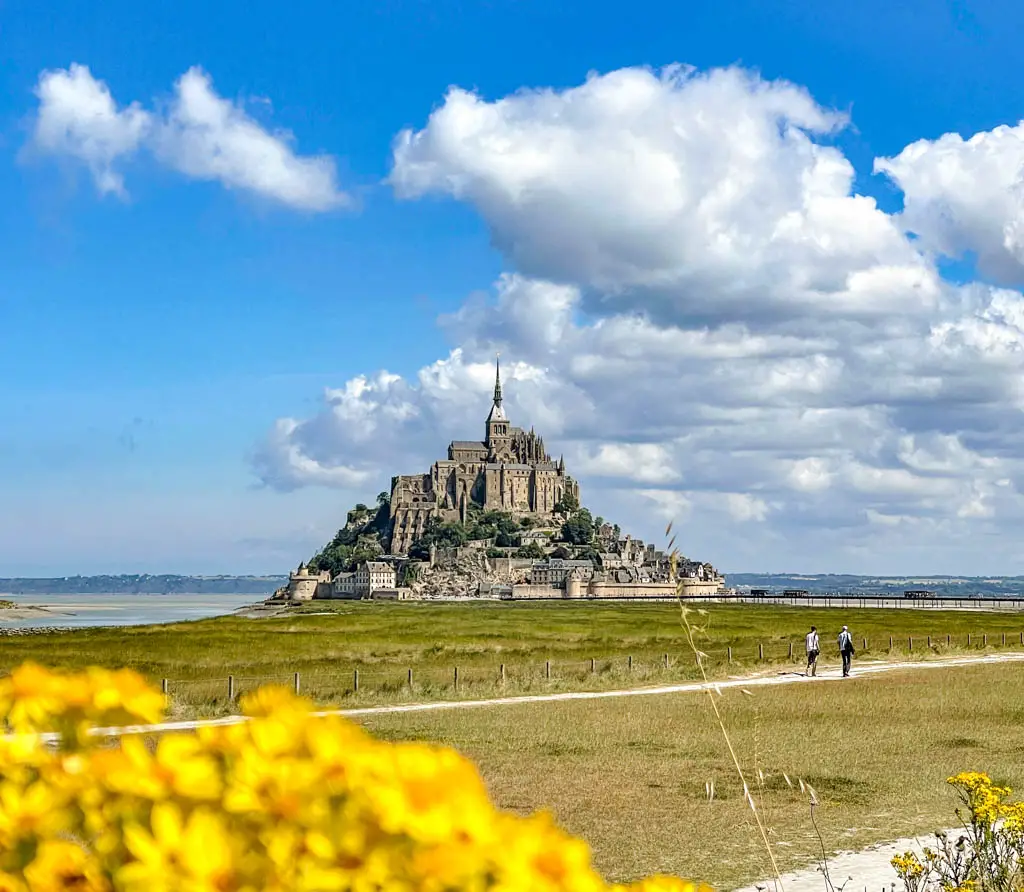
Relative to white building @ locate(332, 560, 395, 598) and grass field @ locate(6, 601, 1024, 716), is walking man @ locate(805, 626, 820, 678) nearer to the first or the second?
grass field @ locate(6, 601, 1024, 716)

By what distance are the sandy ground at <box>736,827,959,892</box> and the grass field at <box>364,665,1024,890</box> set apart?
0.17m

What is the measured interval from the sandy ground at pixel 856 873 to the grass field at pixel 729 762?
168 mm

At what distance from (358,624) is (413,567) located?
103 m

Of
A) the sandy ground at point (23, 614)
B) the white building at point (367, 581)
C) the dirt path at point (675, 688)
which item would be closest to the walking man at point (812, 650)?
the dirt path at point (675, 688)

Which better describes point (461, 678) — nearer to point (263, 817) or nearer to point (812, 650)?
point (812, 650)

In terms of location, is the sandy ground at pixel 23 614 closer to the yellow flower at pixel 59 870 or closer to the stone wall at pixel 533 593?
the stone wall at pixel 533 593

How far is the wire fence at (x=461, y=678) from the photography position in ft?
101

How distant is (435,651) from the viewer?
55500 mm

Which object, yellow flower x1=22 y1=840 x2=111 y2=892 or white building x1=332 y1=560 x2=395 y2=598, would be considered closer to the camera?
yellow flower x1=22 y1=840 x2=111 y2=892

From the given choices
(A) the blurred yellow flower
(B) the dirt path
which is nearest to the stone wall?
(B) the dirt path

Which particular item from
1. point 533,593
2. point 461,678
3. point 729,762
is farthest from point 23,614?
point 729,762

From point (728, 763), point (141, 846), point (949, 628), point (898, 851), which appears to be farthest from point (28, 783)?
point (949, 628)

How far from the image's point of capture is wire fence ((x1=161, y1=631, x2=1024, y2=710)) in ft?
101

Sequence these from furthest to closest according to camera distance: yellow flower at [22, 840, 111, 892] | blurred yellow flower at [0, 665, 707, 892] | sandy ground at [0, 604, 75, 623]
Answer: sandy ground at [0, 604, 75, 623]
yellow flower at [22, 840, 111, 892]
blurred yellow flower at [0, 665, 707, 892]
